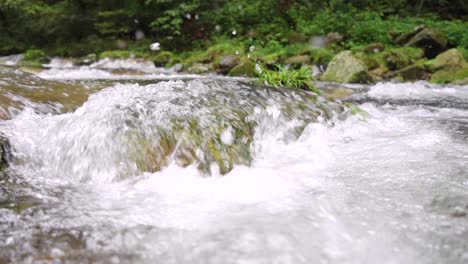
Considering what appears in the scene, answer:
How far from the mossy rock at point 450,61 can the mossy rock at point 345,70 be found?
5.89 feet

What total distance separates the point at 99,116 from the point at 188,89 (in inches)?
47.2

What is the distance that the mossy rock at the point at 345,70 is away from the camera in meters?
8.02

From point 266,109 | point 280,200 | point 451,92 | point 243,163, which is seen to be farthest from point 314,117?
point 451,92

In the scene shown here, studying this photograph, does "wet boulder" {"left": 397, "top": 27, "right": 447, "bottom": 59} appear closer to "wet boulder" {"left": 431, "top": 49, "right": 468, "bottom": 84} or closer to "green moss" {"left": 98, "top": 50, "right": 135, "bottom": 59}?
"wet boulder" {"left": 431, "top": 49, "right": 468, "bottom": 84}

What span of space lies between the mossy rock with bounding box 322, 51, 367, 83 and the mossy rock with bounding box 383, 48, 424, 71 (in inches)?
55.9

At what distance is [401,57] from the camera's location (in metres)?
9.32

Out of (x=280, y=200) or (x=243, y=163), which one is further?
(x=243, y=163)

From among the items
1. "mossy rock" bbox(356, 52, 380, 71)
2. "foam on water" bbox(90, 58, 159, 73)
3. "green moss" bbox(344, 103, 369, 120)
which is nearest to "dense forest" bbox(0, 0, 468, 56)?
"foam on water" bbox(90, 58, 159, 73)

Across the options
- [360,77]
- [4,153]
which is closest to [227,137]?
[4,153]

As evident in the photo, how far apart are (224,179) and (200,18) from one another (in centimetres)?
1318

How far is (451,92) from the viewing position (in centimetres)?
675

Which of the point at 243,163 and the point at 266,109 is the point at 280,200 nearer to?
the point at 243,163

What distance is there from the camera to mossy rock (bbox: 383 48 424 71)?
9.16 m

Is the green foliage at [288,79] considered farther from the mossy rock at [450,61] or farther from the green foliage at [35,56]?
the green foliage at [35,56]
